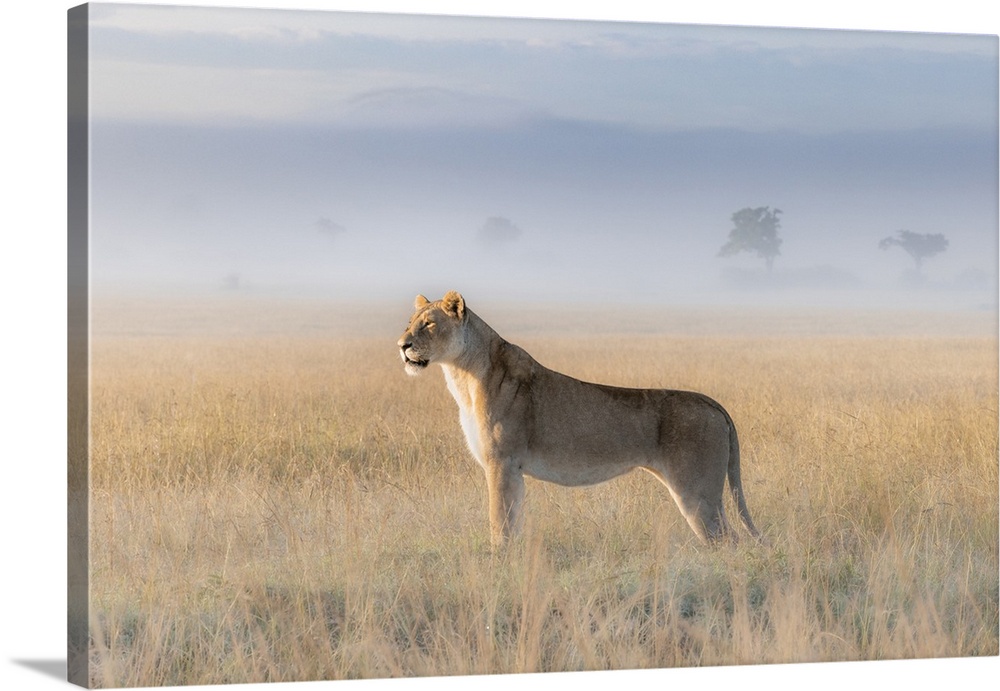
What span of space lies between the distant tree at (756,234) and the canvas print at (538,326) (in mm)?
17

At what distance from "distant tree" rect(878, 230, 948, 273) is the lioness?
1597mm

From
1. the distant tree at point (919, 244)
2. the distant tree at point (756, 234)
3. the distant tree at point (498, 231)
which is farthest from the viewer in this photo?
the distant tree at point (919, 244)

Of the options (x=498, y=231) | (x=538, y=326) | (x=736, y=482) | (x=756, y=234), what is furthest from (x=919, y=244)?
(x=498, y=231)

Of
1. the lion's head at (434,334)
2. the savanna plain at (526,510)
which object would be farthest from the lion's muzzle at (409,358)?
the savanna plain at (526,510)

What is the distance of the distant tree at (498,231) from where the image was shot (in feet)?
32.5

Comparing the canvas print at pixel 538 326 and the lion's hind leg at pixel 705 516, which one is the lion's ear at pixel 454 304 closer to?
the canvas print at pixel 538 326

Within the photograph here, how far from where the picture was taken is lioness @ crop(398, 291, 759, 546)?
9836 millimetres

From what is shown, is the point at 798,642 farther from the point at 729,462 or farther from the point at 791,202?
the point at 791,202

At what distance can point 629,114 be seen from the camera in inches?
392

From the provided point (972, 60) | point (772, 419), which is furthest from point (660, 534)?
point (972, 60)

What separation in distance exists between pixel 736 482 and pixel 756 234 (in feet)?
5.00

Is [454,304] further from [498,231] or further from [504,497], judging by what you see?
[504,497]

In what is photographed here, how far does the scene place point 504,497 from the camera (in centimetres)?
973

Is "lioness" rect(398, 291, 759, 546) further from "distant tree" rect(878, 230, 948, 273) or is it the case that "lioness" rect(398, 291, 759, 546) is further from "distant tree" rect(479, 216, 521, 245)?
"distant tree" rect(878, 230, 948, 273)
